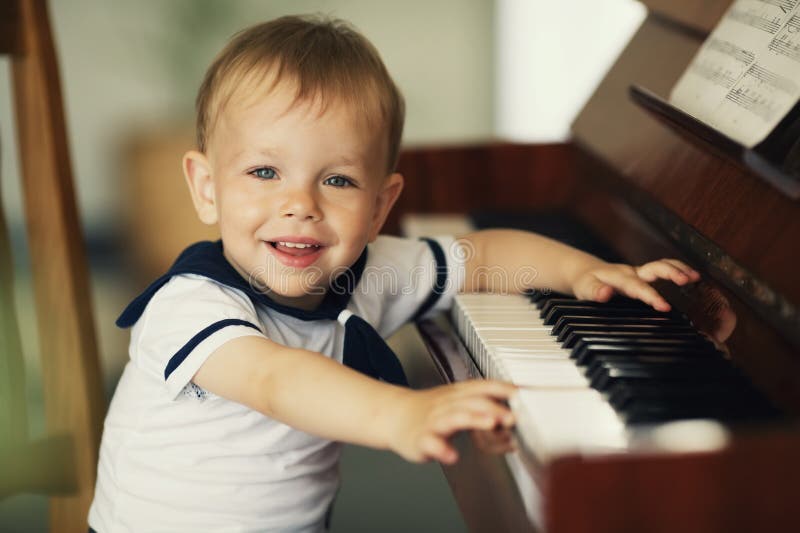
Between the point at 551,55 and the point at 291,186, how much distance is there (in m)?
2.55

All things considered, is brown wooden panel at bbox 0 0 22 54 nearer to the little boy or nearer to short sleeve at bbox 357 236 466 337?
the little boy

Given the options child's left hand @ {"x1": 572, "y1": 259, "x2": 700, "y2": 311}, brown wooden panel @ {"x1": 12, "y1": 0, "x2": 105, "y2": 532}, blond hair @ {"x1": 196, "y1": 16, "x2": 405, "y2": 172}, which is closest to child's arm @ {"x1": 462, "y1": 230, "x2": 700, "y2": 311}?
child's left hand @ {"x1": 572, "y1": 259, "x2": 700, "y2": 311}

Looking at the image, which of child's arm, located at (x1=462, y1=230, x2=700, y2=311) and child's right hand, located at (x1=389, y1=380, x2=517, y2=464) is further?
child's arm, located at (x1=462, y1=230, x2=700, y2=311)

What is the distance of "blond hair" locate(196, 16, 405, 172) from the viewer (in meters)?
1.28

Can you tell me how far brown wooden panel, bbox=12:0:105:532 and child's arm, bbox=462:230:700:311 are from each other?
71cm

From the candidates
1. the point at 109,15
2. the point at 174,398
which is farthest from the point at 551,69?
the point at 174,398

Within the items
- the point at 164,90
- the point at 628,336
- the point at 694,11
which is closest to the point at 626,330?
the point at 628,336

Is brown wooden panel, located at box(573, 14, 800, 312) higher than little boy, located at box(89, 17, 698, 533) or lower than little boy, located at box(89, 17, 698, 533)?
higher

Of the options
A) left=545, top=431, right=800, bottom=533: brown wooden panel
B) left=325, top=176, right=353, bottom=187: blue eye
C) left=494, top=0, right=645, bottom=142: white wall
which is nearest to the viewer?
left=545, top=431, right=800, bottom=533: brown wooden panel

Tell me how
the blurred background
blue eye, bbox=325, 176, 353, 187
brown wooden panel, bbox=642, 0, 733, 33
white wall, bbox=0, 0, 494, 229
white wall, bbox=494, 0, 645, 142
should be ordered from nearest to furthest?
blue eye, bbox=325, 176, 353, 187 → brown wooden panel, bbox=642, 0, 733, 33 → white wall, bbox=494, 0, 645, 142 → the blurred background → white wall, bbox=0, 0, 494, 229

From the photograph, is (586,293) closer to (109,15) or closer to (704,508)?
(704,508)

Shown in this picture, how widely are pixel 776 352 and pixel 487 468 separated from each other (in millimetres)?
322

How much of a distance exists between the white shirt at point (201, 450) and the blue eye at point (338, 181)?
7.5 inches

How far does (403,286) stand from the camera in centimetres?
152
